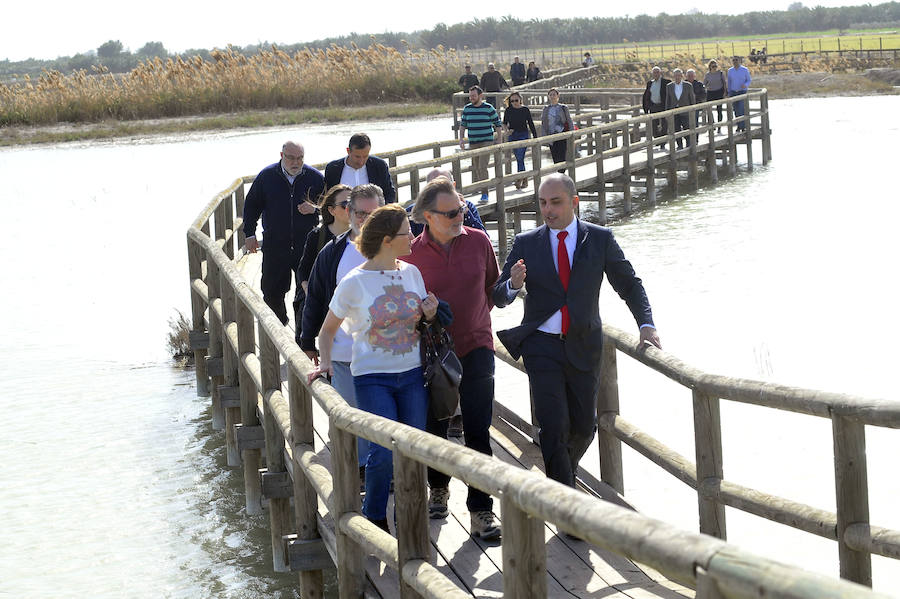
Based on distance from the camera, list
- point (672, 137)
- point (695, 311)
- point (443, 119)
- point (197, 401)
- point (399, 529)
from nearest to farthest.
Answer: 1. point (399, 529)
2. point (197, 401)
3. point (695, 311)
4. point (672, 137)
5. point (443, 119)

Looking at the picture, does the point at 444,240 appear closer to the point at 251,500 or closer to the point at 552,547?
the point at 552,547

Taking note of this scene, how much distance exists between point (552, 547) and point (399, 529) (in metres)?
1.11

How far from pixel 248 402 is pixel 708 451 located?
12.7 ft

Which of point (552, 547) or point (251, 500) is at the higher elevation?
point (552, 547)

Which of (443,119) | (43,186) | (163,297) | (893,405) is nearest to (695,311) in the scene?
(163,297)

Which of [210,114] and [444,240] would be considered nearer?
[444,240]

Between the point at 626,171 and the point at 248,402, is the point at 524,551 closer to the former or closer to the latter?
the point at 248,402

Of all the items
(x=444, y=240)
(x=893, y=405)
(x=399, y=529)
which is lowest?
(x=399, y=529)

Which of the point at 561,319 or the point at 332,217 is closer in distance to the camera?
the point at 561,319

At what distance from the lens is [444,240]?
5285 mm

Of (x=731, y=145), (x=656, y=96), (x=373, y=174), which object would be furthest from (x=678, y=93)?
(x=373, y=174)

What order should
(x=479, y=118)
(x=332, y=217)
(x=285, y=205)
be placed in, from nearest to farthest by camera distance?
1. (x=332, y=217)
2. (x=285, y=205)
3. (x=479, y=118)

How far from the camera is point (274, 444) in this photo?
6859 mm

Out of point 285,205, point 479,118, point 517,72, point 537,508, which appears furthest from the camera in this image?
point 517,72
